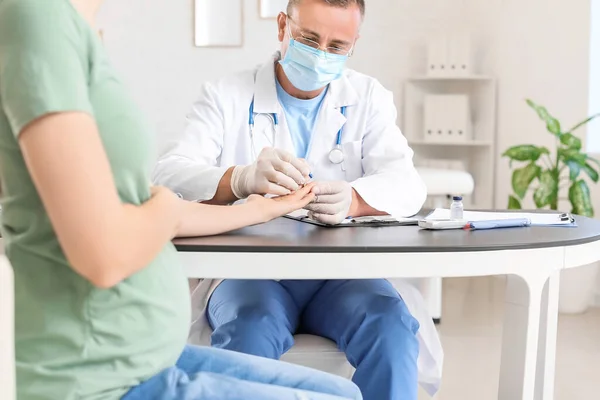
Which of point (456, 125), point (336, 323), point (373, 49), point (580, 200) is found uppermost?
point (373, 49)

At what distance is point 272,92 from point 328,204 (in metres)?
0.59

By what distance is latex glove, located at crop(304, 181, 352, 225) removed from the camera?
1.63 m

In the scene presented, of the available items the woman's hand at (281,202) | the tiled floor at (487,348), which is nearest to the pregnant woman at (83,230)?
the woman's hand at (281,202)

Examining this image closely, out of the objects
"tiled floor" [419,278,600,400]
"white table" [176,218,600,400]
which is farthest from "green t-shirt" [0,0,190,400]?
"tiled floor" [419,278,600,400]

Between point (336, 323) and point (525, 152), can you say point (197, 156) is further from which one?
point (525, 152)

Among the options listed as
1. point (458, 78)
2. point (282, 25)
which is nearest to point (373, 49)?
point (458, 78)

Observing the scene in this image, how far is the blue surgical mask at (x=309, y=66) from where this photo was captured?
6.68 ft

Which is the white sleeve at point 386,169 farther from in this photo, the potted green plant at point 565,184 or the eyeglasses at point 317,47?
the potted green plant at point 565,184

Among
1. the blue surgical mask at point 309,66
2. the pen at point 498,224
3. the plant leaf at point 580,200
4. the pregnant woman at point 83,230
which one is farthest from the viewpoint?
the plant leaf at point 580,200

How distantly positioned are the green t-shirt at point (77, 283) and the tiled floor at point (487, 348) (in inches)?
74.0

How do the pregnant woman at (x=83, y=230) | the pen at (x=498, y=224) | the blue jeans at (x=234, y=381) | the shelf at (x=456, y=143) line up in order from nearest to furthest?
the pregnant woman at (x=83, y=230) < the blue jeans at (x=234, y=381) < the pen at (x=498, y=224) < the shelf at (x=456, y=143)

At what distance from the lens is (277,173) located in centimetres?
162

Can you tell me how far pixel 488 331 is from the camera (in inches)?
134

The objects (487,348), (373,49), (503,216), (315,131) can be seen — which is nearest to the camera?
(503,216)
